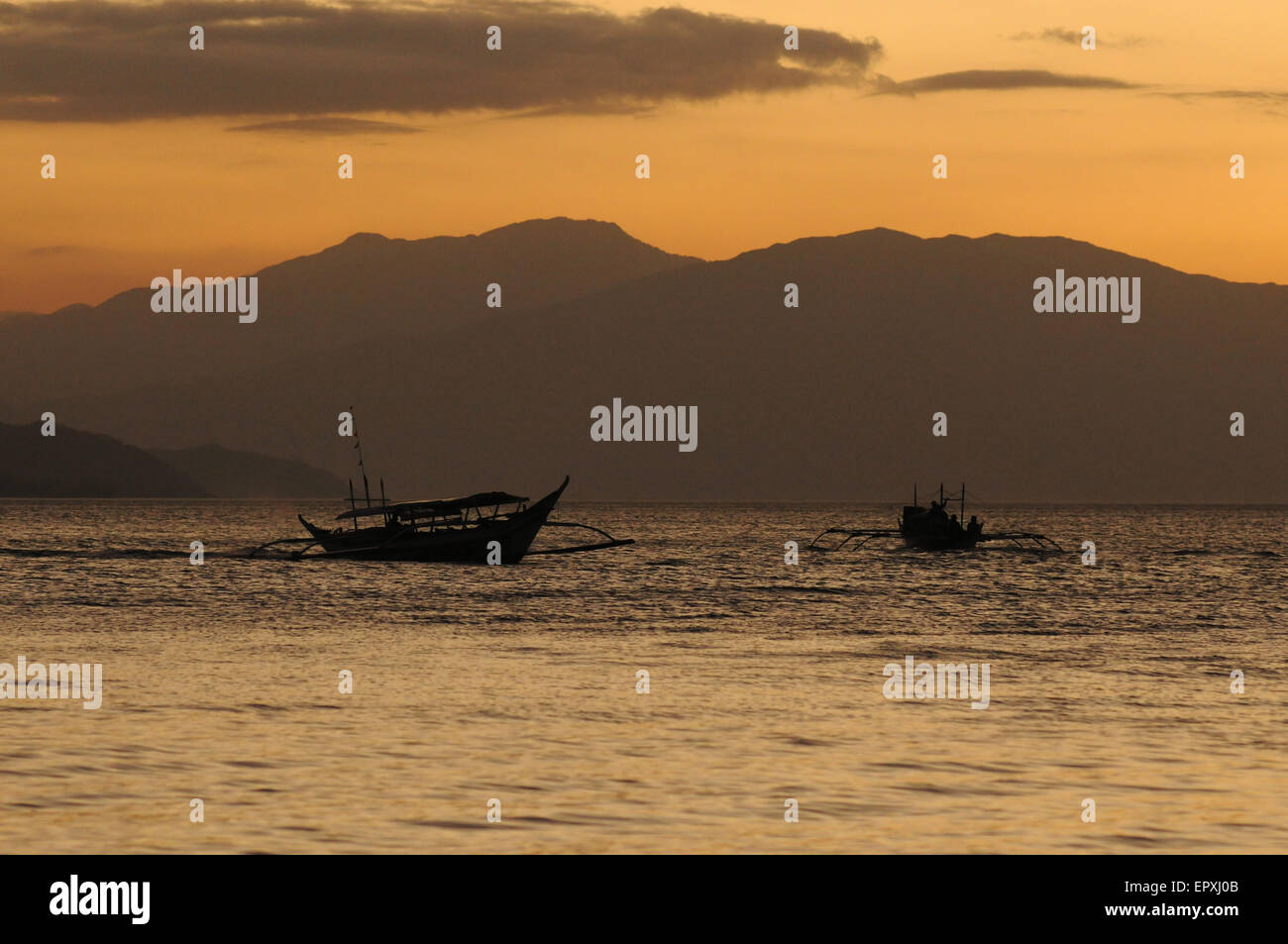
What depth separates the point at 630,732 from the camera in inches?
1137

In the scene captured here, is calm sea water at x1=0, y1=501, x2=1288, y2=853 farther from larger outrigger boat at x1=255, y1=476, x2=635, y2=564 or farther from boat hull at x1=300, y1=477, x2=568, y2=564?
boat hull at x1=300, y1=477, x2=568, y2=564

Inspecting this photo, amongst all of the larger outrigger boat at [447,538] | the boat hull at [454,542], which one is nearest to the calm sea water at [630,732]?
the larger outrigger boat at [447,538]

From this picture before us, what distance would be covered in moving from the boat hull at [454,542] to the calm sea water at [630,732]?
33.1 metres

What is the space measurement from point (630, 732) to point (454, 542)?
7623cm

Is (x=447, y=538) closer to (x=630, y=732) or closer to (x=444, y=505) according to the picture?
(x=444, y=505)

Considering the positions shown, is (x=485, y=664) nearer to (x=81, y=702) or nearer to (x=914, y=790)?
(x=81, y=702)

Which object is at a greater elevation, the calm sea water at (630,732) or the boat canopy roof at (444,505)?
the boat canopy roof at (444,505)

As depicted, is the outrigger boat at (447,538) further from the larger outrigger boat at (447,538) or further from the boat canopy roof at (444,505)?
the boat canopy roof at (444,505)

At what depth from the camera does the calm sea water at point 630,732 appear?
20125mm

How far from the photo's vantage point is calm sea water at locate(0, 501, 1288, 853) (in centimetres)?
2012

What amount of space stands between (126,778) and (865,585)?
72404mm

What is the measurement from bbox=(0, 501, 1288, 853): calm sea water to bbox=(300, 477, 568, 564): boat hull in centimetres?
3306

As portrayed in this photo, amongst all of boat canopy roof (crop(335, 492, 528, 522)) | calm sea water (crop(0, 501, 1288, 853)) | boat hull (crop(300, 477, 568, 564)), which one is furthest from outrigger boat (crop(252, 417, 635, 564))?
calm sea water (crop(0, 501, 1288, 853))

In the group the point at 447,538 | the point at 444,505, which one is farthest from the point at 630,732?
the point at 447,538
